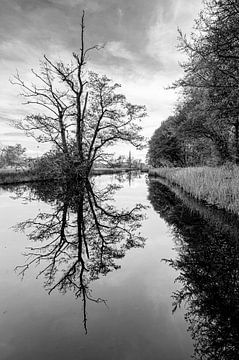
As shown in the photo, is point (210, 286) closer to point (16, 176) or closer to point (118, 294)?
point (118, 294)

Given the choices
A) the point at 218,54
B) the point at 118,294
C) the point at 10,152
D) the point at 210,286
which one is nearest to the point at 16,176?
the point at 218,54

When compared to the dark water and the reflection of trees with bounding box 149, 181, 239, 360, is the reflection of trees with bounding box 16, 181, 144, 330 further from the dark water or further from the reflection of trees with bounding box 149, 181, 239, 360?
the reflection of trees with bounding box 149, 181, 239, 360

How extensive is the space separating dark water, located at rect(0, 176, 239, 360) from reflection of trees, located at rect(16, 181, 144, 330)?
0.02 m

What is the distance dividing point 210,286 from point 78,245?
2.64 meters

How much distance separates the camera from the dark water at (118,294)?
6.43 feet

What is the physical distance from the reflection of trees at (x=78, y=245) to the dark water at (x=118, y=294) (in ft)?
A: 0.07

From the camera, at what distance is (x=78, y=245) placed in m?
4.59

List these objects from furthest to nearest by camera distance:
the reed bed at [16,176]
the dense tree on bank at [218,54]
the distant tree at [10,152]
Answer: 1. the distant tree at [10,152]
2. the reed bed at [16,176]
3. the dense tree on bank at [218,54]

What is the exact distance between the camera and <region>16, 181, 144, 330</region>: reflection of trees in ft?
10.8

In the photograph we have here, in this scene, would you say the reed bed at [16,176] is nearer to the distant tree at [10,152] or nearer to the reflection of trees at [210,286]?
the reflection of trees at [210,286]

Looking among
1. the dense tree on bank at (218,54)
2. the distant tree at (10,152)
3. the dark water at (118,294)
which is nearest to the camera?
the dark water at (118,294)

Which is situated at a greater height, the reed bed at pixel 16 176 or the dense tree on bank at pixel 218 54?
the dense tree on bank at pixel 218 54

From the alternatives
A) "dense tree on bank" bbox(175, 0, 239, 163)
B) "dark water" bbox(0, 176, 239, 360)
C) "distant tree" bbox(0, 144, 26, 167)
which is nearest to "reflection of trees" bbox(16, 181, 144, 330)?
"dark water" bbox(0, 176, 239, 360)

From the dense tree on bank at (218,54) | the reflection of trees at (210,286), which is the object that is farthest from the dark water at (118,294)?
the dense tree on bank at (218,54)
